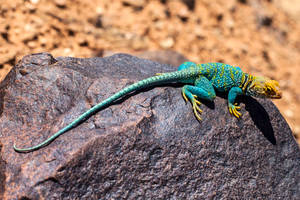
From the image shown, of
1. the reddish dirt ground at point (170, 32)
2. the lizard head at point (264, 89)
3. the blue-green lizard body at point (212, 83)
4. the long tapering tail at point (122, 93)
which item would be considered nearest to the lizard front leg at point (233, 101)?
the blue-green lizard body at point (212, 83)

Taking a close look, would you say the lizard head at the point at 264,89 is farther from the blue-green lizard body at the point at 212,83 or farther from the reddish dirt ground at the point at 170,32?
the reddish dirt ground at the point at 170,32

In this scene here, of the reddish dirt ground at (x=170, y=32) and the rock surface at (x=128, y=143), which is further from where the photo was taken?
the reddish dirt ground at (x=170, y=32)

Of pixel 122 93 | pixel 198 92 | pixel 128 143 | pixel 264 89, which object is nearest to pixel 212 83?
pixel 198 92

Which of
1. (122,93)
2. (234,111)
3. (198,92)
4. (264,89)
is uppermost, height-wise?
(264,89)

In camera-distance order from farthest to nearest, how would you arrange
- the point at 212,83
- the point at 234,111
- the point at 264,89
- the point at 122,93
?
the point at 212,83 < the point at 264,89 < the point at 234,111 < the point at 122,93

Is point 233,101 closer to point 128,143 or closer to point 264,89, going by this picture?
point 264,89

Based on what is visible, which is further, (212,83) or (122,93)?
(212,83)

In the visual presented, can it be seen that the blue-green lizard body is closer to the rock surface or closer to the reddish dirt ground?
the rock surface

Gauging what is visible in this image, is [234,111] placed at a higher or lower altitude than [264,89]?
lower
